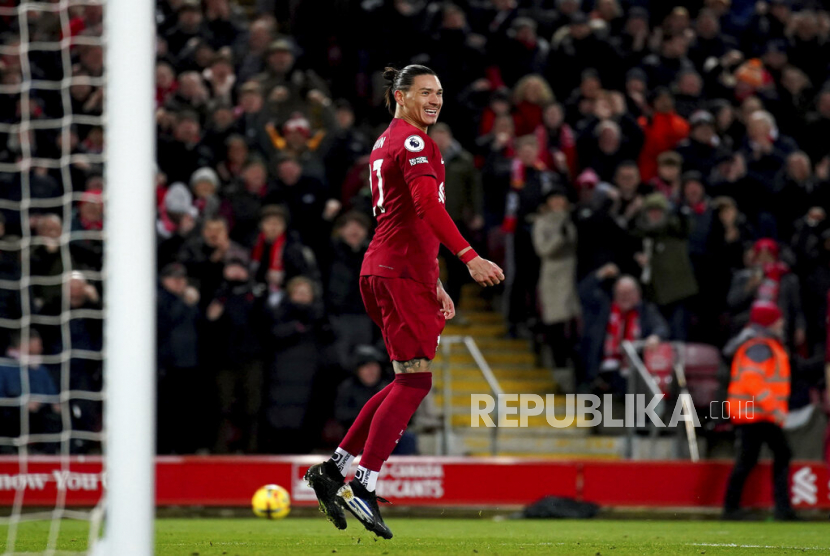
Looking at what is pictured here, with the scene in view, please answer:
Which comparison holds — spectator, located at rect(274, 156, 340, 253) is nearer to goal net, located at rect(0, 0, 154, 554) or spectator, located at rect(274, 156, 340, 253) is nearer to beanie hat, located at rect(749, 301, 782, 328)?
goal net, located at rect(0, 0, 154, 554)

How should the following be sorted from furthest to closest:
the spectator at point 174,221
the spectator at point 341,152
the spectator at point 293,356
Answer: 1. the spectator at point 341,152
2. the spectator at point 174,221
3. the spectator at point 293,356

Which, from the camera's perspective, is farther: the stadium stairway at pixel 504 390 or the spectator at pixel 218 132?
the spectator at pixel 218 132

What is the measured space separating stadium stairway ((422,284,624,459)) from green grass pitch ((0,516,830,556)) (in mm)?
2192

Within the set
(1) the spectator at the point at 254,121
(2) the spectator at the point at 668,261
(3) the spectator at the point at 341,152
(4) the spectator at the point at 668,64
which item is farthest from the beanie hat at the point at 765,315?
(4) the spectator at the point at 668,64

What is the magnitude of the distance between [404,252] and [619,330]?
728 centimetres

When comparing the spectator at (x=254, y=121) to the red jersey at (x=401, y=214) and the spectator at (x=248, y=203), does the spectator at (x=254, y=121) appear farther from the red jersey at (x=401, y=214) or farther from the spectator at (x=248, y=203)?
the red jersey at (x=401, y=214)

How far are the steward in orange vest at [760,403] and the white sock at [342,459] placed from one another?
5836 mm

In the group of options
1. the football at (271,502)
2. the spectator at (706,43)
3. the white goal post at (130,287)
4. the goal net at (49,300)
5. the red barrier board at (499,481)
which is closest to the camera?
the white goal post at (130,287)

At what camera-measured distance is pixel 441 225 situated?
597cm

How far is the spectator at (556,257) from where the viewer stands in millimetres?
13383

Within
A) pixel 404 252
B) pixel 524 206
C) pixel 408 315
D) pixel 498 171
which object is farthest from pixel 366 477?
pixel 498 171

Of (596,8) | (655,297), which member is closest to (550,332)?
(655,297)

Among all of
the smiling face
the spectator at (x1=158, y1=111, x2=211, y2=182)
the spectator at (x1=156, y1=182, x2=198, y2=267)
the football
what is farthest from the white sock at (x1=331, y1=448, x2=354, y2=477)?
the spectator at (x1=158, y1=111, x2=211, y2=182)

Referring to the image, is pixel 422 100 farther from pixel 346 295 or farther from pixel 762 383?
pixel 346 295
